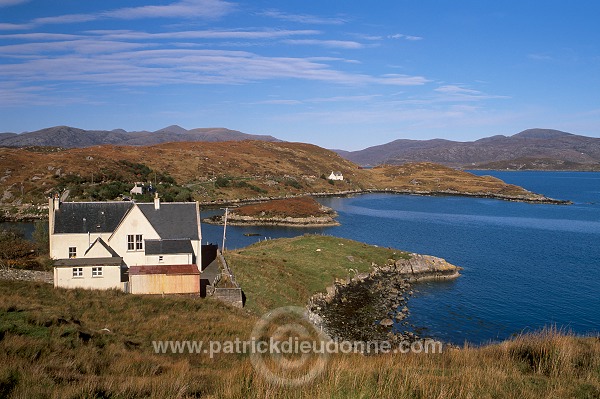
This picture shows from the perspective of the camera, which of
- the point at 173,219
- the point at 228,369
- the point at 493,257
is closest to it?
the point at 228,369

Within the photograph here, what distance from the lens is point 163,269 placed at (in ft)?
101

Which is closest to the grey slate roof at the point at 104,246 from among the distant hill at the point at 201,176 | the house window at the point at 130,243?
the house window at the point at 130,243

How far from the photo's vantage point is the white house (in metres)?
29.4

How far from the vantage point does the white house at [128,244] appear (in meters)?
29.4

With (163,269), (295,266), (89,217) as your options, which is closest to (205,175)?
(295,266)

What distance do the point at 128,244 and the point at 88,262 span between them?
4678 millimetres

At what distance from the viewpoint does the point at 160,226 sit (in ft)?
114

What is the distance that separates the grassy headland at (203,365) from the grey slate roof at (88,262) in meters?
4.43

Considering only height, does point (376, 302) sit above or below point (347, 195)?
below

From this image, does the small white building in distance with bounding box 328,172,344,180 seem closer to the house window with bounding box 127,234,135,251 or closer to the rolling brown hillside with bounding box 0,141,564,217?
the rolling brown hillside with bounding box 0,141,564,217

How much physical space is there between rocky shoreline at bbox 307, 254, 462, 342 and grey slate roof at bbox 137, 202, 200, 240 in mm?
11508

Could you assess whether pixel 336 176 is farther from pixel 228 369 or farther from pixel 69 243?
pixel 228 369

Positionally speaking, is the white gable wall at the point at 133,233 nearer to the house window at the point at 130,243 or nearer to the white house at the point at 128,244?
the white house at the point at 128,244

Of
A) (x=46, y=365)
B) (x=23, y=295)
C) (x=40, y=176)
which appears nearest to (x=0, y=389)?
(x=46, y=365)
